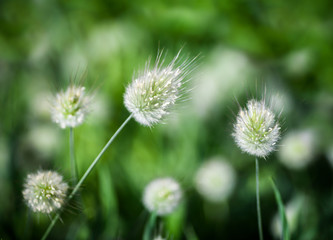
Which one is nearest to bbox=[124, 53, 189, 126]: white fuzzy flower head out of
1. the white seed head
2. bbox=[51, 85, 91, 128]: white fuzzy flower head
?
bbox=[51, 85, 91, 128]: white fuzzy flower head

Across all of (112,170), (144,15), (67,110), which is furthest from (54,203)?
(144,15)

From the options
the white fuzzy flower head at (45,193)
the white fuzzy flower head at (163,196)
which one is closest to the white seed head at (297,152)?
the white fuzzy flower head at (163,196)

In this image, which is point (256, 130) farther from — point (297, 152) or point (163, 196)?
point (297, 152)

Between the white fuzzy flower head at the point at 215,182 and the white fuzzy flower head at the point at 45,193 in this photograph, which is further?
the white fuzzy flower head at the point at 215,182

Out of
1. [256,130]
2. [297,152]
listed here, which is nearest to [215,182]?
[297,152]

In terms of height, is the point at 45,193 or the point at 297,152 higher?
the point at 297,152

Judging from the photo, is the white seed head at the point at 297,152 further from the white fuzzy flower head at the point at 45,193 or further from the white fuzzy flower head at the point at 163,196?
the white fuzzy flower head at the point at 45,193
